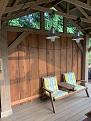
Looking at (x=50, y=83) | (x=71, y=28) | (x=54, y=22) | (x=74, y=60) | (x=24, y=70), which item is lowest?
(x=50, y=83)

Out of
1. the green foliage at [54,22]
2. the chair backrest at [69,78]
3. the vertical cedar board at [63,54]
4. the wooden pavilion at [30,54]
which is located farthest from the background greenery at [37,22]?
the chair backrest at [69,78]

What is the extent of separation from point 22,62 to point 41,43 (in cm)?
93

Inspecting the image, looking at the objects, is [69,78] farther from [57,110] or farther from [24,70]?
[24,70]

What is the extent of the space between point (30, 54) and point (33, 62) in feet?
0.92

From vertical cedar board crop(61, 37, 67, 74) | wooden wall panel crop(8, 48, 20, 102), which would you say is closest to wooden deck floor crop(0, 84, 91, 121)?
wooden wall panel crop(8, 48, 20, 102)

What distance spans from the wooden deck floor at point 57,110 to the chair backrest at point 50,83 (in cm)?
46

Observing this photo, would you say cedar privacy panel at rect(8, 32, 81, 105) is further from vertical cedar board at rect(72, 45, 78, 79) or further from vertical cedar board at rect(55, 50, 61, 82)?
vertical cedar board at rect(72, 45, 78, 79)

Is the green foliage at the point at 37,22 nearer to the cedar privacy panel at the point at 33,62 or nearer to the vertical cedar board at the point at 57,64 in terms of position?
Result: the cedar privacy panel at the point at 33,62

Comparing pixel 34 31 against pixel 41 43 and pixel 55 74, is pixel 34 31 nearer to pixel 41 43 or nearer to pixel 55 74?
pixel 41 43

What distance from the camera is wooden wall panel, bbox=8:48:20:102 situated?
4715 millimetres

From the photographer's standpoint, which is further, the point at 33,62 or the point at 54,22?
the point at 54,22

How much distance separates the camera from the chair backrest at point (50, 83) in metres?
5.29

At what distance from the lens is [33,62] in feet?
17.2

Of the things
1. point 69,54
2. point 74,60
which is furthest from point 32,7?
point 74,60
